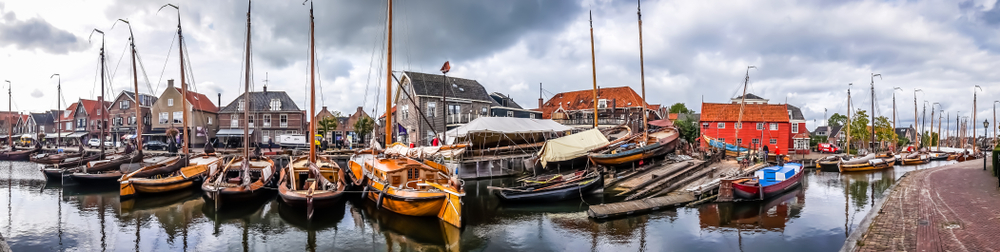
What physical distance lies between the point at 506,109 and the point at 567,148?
2177cm

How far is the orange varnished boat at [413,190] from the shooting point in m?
16.3

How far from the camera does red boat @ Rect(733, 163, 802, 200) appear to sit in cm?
2069

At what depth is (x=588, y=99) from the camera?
6144 centimetres

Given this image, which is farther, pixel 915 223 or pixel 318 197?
pixel 318 197

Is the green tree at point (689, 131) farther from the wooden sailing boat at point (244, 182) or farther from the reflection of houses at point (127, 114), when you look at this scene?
the reflection of houses at point (127, 114)

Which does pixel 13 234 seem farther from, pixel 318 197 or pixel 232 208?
pixel 318 197

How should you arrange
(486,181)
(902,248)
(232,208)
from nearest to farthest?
(902,248) → (232,208) → (486,181)

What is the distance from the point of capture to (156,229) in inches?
648

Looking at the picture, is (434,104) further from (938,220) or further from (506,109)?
(938,220)

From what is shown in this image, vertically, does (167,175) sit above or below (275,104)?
below

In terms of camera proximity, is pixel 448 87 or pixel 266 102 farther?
pixel 266 102

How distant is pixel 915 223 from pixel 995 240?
2359 mm

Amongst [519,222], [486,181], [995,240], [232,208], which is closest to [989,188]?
[995,240]

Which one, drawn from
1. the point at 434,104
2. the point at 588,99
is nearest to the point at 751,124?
the point at 588,99
